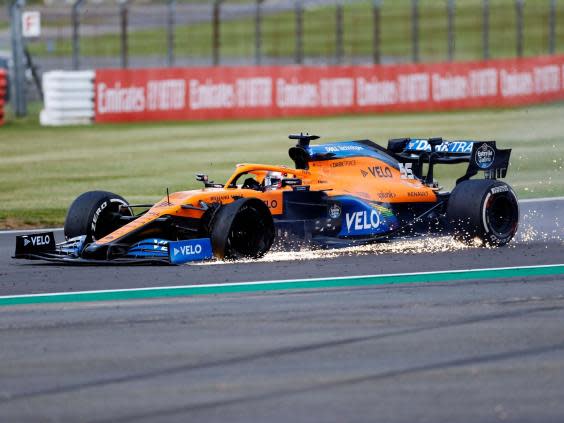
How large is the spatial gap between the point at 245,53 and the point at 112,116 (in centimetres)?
2032

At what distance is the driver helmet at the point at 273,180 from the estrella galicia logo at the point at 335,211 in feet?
1.69

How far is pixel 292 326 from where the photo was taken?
8195 mm

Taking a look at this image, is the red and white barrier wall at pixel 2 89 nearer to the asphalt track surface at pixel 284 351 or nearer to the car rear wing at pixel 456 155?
the car rear wing at pixel 456 155

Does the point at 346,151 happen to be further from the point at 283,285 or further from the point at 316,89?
the point at 316,89

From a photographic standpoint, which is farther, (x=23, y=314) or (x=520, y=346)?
(x=23, y=314)

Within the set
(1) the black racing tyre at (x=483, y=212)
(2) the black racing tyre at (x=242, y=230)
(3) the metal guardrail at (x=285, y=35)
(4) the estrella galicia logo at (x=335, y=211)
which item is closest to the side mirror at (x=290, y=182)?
(4) the estrella galicia logo at (x=335, y=211)

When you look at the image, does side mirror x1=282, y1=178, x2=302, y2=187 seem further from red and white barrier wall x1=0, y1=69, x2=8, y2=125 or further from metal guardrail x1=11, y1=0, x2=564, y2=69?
metal guardrail x1=11, y1=0, x2=564, y2=69

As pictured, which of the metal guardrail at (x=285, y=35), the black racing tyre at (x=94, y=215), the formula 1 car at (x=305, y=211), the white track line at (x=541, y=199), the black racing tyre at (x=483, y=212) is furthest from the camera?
the metal guardrail at (x=285, y=35)

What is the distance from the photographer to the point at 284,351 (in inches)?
295

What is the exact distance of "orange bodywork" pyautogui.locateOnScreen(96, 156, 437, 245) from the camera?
11008 mm

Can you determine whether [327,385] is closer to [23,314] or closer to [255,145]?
[23,314]

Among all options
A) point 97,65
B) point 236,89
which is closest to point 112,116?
point 236,89

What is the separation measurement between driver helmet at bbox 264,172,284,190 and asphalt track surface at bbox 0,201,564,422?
1.28 metres

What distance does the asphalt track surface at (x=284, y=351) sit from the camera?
6.33m
